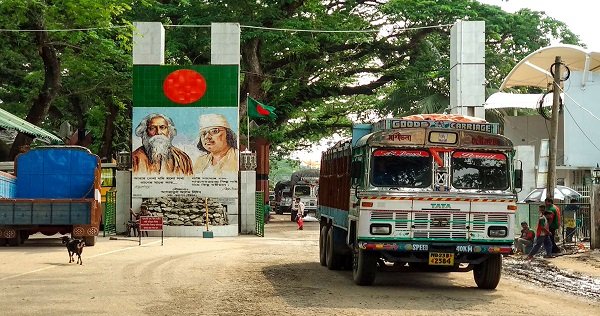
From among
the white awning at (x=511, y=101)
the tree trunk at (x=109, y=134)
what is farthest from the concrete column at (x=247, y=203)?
the white awning at (x=511, y=101)

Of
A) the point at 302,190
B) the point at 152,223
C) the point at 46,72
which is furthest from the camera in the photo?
the point at 302,190

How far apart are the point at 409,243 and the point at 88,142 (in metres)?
43.6

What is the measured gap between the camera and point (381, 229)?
1462 cm

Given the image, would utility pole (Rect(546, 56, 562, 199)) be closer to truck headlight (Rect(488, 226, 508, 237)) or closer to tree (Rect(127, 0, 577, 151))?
truck headlight (Rect(488, 226, 508, 237))

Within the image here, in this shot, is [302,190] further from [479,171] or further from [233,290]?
[233,290]

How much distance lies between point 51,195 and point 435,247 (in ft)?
49.3

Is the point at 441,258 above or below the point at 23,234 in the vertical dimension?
above

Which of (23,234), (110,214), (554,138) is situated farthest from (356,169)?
(110,214)

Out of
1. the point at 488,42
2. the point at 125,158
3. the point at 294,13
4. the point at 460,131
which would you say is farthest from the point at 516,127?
the point at 460,131

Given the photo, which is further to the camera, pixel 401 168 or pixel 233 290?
pixel 401 168

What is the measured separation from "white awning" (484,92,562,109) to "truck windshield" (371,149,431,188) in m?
26.4

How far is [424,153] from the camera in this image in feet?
49.3

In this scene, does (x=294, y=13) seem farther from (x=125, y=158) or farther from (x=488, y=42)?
(x=125, y=158)

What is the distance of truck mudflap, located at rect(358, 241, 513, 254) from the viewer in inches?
573
